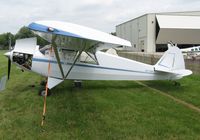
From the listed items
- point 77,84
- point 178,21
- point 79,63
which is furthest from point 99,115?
point 178,21

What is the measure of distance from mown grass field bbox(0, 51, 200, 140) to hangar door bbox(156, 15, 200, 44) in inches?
2215

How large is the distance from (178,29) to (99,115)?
6154cm

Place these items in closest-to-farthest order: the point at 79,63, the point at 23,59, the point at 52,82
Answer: the point at 52,82 < the point at 23,59 < the point at 79,63

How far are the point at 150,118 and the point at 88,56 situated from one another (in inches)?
175

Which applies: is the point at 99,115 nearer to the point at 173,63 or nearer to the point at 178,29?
the point at 173,63

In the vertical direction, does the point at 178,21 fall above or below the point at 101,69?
above

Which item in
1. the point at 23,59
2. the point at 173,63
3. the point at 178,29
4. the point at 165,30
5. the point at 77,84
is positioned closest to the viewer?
the point at 23,59

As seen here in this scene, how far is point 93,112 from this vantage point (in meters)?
7.29

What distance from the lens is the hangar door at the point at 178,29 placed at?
213 ft

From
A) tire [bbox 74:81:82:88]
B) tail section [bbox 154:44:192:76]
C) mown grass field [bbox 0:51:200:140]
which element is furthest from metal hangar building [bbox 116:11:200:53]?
mown grass field [bbox 0:51:200:140]

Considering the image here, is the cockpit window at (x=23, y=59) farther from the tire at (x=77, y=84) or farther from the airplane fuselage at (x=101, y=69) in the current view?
the tire at (x=77, y=84)

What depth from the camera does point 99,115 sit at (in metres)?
7.00

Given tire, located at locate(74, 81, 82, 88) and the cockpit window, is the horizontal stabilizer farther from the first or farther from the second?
tire, located at locate(74, 81, 82, 88)

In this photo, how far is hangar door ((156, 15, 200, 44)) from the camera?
213 feet
